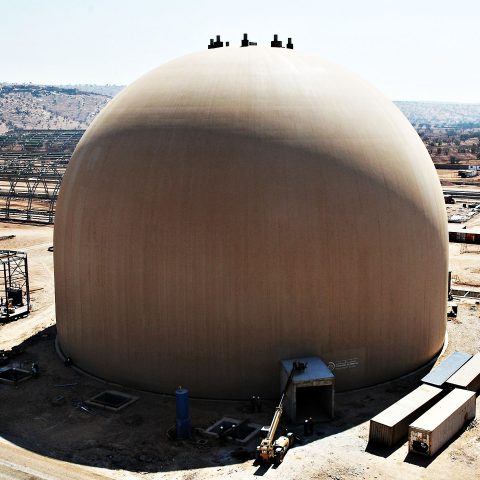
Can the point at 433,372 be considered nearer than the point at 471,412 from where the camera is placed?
No

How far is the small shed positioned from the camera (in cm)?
2527

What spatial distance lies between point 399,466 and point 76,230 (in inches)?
718

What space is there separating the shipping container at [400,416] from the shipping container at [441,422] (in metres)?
0.55

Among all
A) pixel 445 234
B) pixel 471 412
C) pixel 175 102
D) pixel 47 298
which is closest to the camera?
pixel 471 412

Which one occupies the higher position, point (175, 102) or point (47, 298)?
point (175, 102)

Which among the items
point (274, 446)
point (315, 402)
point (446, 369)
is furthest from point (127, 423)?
point (446, 369)

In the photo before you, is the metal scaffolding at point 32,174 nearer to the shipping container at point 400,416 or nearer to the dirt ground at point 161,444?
the dirt ground at point 161,444

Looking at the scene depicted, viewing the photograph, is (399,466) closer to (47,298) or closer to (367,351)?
(367,351)

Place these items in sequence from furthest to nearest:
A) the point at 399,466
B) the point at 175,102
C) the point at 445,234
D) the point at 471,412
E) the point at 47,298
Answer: the point at 47,298 < the point at 445,234 < the point at 175,102 < the point at 471,412 < the point at 399,466

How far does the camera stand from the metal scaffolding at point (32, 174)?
282 feet

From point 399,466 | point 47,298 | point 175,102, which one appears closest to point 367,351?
point 399,466

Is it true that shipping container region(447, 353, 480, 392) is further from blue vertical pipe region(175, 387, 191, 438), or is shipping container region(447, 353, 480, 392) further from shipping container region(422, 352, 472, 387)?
blue vertical pipe region(175, 387, 191, 438)

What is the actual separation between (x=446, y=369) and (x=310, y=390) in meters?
6.68

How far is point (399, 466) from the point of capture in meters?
22.1
